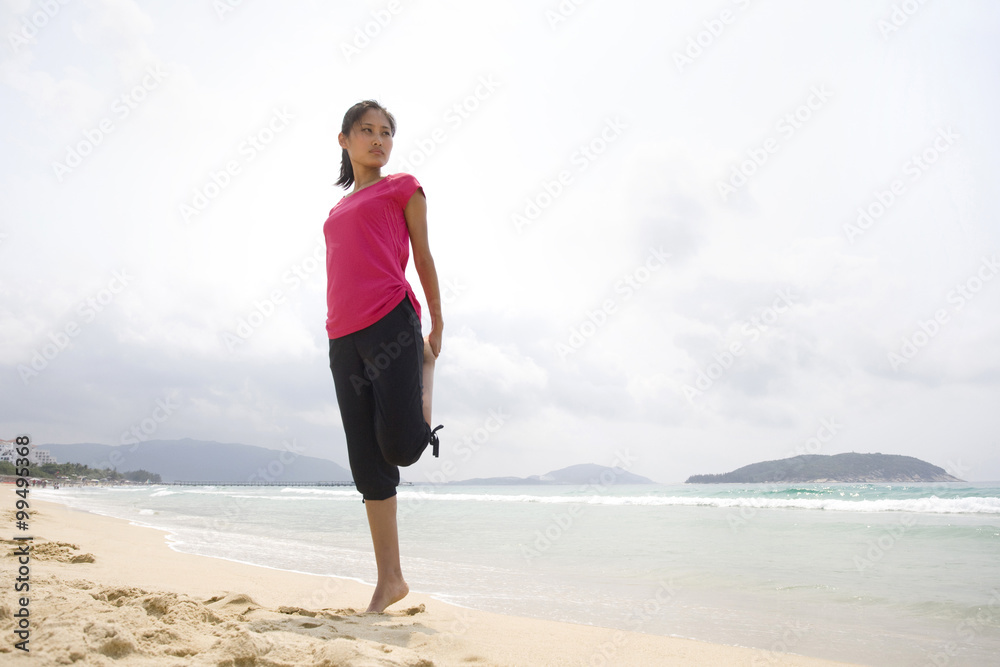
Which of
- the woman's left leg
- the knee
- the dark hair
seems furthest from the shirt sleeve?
the woman's left leg

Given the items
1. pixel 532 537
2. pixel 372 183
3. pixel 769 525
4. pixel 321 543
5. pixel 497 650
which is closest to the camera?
pixel 497 650

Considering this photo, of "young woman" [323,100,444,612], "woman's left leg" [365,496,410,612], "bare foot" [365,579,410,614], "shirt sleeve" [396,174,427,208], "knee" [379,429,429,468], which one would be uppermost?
"shirt sleeve" [396,174,427,208]

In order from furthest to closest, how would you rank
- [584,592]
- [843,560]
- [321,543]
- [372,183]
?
[321,543] < [843,560] < [584,592] < [372,183]

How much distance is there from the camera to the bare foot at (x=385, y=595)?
2.31 meters

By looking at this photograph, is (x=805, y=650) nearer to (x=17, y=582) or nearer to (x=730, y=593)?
(x=730, y=593)

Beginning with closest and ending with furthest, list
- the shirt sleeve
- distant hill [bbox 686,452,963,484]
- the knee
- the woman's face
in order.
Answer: the knee < the shirt sleeve < the woman's face < distant hill [bbox 686,452,963,484]

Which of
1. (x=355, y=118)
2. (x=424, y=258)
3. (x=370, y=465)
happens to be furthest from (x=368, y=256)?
(x=370, y=465)

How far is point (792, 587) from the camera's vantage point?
12.9ft

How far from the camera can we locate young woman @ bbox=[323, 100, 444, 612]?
219 cm

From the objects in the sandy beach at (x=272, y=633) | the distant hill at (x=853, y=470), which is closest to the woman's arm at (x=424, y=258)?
the sandy beach at (x=272, y=633)

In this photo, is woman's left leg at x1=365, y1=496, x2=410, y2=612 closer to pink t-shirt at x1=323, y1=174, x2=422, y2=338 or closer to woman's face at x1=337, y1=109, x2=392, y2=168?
pink t-shirt at x1=323, y1=174, x2=422, y2=338

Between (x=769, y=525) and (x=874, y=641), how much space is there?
6696mm

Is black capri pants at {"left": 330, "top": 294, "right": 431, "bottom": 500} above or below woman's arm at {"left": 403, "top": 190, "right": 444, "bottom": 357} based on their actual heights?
below

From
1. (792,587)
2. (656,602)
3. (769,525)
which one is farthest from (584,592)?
(769,525)
